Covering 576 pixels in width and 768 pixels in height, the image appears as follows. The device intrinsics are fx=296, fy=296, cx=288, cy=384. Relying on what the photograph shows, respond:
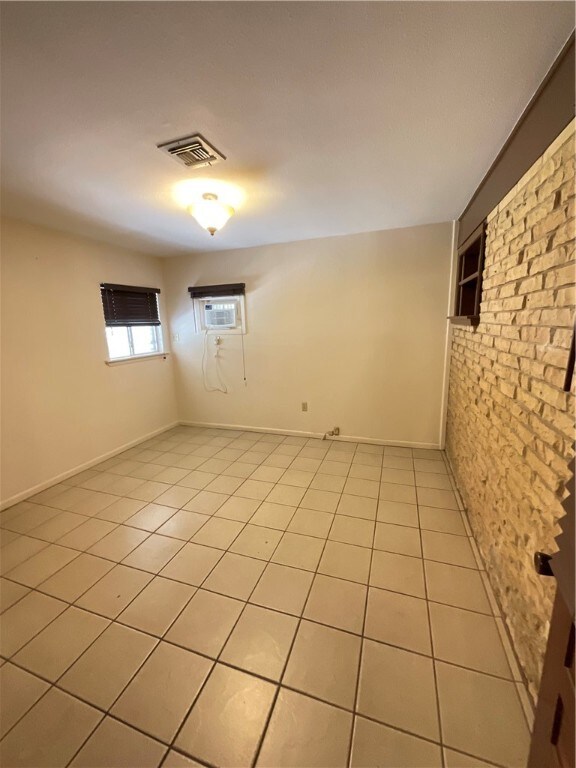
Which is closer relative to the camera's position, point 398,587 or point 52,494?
point 398,587

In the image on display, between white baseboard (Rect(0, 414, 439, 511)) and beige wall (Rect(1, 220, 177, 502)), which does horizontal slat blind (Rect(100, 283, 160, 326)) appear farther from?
white baseboard (Rect(0, 414, 439, 511))

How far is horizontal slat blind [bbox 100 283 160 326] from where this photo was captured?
3.26 metres

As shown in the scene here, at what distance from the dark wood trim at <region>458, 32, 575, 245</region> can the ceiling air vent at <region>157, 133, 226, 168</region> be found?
1.43m

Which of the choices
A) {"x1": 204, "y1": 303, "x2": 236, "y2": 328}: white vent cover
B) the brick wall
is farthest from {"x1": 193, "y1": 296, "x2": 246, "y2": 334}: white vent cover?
the brick wall

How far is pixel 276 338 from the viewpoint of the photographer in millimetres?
3650

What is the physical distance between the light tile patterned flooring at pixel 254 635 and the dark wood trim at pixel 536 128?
2.08 m

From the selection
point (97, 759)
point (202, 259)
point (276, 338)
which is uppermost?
point (202, 259)

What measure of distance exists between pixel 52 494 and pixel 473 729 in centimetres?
313

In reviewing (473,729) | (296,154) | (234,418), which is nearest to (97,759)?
(473,729)

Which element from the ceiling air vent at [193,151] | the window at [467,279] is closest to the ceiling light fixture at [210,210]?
the ceiling air vent at [193,151]

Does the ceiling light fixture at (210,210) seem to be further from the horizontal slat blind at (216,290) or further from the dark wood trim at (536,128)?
the dark wood trim at (536,128)

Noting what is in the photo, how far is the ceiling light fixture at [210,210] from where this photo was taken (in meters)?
2.04

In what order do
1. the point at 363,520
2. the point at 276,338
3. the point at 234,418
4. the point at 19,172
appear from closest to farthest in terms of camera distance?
1. the point at 19,172
2. the point at 363,520
3. the point at 276,338
4. the point at 234,418

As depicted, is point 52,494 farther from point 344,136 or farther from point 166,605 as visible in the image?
point 344,136
